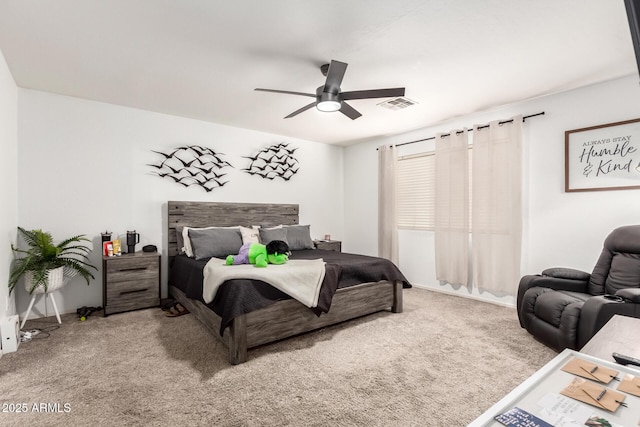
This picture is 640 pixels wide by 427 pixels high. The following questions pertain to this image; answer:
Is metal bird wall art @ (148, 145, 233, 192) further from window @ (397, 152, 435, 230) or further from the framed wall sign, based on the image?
the framed wall sign

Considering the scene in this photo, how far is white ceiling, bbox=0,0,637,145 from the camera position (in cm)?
208

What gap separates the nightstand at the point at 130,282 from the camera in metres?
3.44

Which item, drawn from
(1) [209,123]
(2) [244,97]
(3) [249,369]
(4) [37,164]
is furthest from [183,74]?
(3) [249,369]

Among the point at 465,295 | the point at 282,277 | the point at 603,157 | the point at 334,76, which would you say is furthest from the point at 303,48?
the point at 465,295

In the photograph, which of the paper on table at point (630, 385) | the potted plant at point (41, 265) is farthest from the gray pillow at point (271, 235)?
the paper on table at point (630, 385)

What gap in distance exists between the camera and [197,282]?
3.09 meters

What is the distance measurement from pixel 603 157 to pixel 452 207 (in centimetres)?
163

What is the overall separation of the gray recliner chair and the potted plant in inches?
173

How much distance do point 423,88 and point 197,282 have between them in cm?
305

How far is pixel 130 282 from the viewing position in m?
3.57

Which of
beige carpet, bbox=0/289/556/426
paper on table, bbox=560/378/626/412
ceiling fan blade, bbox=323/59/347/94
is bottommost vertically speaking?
beige carpet, bbox=0/289/556/426

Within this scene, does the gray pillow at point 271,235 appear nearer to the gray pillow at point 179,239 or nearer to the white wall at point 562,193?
the gray pillow at point 179,239

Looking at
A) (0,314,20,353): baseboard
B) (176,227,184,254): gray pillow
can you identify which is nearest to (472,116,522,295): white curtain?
(176,227,184,254): gray pillow

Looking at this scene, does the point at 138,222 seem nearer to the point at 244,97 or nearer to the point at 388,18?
the point at 244,97
